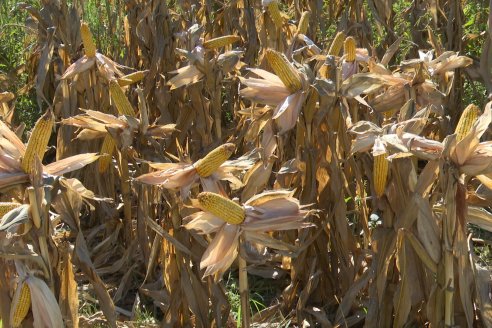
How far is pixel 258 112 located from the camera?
2.39 metres

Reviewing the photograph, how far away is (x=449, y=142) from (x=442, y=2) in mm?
2538

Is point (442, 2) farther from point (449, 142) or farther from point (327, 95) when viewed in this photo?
point (449, 142)

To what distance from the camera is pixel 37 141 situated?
171cm

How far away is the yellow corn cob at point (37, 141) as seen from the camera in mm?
1703

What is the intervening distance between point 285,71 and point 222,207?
1.57ft

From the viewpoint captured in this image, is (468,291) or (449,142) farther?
(468,291)

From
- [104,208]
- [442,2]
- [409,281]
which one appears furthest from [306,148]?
[442,2]

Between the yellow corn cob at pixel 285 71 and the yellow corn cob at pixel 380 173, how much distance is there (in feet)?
0.88

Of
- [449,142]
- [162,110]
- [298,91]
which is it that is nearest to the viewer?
[449,142]

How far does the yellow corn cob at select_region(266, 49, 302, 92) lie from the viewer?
2.06 meters

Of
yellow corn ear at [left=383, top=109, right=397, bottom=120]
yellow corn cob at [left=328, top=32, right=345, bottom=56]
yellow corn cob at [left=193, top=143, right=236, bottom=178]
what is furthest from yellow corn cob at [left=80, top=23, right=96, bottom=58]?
yellow corn cob at [left=193, top=143, right=236, bottom=178]

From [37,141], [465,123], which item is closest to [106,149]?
[37,141]

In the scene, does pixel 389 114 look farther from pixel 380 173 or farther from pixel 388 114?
pixel 380 173

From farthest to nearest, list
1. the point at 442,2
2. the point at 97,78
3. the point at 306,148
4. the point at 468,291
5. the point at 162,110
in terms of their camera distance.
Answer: the point at 442,2 → the point at 162,110 → the point at 97,78 → the point at 306,148 → the point at 468,291
